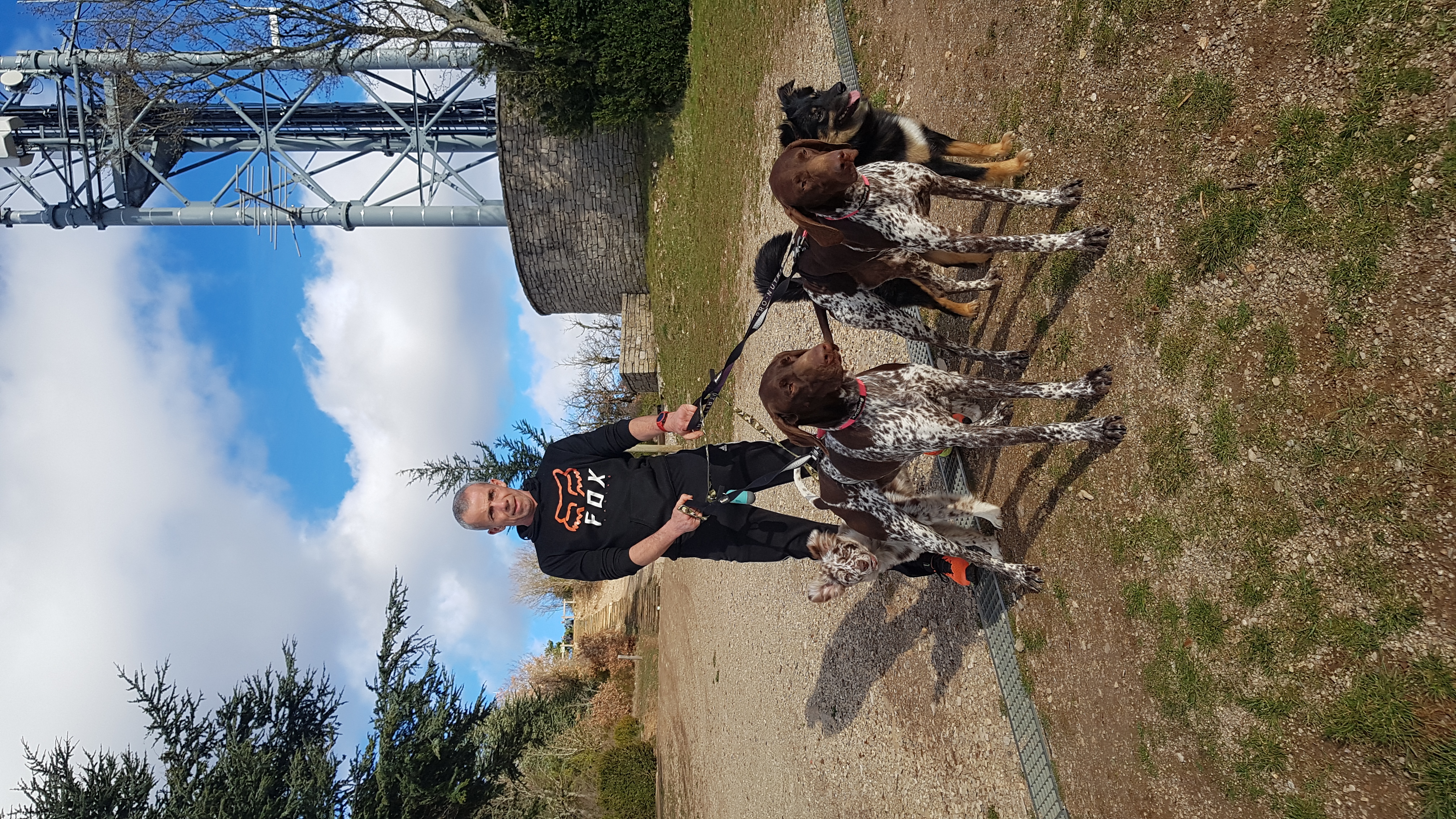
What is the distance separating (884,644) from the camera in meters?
6.21

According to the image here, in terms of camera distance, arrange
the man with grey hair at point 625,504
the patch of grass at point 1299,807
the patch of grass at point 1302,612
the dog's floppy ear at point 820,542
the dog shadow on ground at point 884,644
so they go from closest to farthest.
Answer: the patch of grass at point 1299,807, the patch of grass at point 1302,612, the man with grey hair at point 625,504, the dog's floppy ear at point 820,542, the dog shadow on ground at point 884,644

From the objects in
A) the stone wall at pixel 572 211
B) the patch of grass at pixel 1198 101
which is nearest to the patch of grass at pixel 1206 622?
→ the patch of grass at pixel 1198 101

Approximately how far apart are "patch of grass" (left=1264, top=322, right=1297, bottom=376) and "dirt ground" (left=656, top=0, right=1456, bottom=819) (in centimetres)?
1

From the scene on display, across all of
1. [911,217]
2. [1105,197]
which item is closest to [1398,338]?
[1105,197]

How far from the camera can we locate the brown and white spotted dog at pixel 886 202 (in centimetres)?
362

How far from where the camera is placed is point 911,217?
3.96m

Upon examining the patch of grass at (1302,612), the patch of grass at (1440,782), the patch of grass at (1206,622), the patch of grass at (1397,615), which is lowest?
the patch of grass at (1206,622)

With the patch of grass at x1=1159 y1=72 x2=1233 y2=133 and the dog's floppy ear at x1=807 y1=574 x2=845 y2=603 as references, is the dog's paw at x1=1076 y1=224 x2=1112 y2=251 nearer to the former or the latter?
the patch of grass at x1=1159 y1=72 x2=1233 y2=133

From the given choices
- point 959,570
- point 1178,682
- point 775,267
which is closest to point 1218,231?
point 1178,682

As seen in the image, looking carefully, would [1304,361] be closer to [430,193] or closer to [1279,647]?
[1279,647]

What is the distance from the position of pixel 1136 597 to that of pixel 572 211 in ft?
37.0

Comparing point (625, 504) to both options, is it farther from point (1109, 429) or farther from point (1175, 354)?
point (1175, 354)

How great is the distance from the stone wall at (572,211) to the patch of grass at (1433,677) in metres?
11.9

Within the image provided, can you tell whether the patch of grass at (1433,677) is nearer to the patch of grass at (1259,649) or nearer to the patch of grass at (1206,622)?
the patch of grass at (1259,649)
